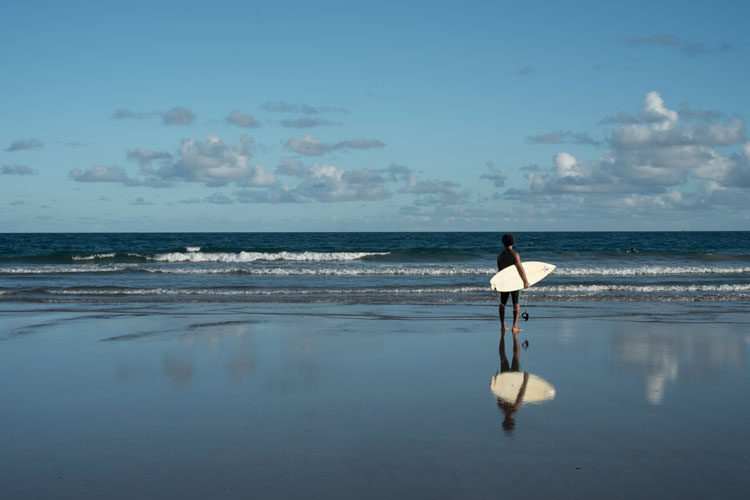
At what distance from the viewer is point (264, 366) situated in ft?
29.2

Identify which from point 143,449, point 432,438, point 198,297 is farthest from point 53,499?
point 198,297

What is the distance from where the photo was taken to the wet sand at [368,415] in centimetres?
479

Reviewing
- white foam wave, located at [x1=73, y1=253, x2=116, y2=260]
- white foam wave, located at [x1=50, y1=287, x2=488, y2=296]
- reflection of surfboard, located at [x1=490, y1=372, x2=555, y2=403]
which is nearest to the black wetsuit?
reflection of surfboard, located at [x1=490, y1=372, x2=555, y2=403]

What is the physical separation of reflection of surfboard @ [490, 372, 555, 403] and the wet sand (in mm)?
125

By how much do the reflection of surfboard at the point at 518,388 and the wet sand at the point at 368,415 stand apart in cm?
12

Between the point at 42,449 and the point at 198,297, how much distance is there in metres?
14.8

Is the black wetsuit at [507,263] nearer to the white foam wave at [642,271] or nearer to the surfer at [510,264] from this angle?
the surfer at [510,264]

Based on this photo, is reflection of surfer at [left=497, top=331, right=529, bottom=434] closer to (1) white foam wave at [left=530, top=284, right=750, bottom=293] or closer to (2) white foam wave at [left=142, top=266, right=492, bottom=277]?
(1) white foam wave at [left=530, top=284, right=750, bottom=293]

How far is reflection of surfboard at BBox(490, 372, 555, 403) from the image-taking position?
7109 mm

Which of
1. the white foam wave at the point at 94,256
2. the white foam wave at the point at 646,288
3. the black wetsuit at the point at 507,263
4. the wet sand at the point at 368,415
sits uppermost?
the black wetsuit at the point at 507,263

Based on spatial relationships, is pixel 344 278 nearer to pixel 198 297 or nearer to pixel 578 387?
pixel 198 297

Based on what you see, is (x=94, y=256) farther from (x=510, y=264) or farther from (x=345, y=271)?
(x=510, y=264)

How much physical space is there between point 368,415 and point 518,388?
2128 millimetres

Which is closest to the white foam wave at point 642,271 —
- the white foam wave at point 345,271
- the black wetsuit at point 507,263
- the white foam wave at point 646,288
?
the white foam wave at point 345,271
